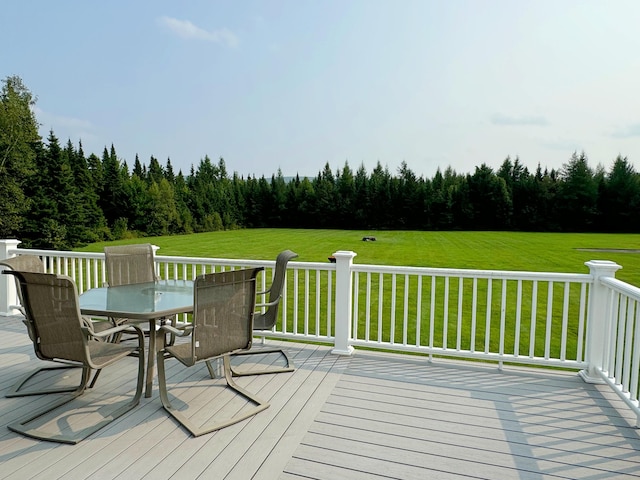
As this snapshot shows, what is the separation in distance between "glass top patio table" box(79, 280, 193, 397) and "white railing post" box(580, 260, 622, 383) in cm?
323

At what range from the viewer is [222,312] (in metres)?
2.77

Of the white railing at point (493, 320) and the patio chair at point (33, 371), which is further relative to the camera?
the white railing at point (493, 320)

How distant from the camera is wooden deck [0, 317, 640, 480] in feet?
7.14

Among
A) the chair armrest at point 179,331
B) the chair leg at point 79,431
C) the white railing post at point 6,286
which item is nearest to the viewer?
the chair leg at point 79,431

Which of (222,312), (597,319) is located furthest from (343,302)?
(597,319)

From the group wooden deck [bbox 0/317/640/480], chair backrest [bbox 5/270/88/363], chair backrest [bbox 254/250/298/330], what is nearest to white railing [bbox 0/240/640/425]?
wooden deck [bbox 0/317/640/480]

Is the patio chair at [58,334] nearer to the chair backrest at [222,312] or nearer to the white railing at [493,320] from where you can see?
the chair backrest at [222,312]

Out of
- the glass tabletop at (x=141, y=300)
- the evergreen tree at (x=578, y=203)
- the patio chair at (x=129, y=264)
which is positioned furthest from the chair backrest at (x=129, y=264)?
the evergreen tree at (x=578, y=203)

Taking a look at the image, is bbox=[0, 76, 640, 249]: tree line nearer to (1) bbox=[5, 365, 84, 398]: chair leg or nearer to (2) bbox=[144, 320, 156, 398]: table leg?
(1) bbox=[5, 365, 84, 398]: chair leg

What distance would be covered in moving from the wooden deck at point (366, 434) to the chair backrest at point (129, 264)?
1.00 m

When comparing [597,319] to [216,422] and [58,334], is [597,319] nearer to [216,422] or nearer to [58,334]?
[216,422]

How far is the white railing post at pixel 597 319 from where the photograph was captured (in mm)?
3385

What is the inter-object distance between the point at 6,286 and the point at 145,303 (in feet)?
11.5

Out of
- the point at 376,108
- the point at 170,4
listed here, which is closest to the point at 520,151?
the point at 376,108
